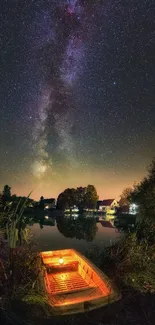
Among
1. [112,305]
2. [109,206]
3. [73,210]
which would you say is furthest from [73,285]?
[109,206]

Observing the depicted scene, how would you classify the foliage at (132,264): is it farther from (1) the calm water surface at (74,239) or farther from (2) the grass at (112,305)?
(1) the calm water surface at (74,239)

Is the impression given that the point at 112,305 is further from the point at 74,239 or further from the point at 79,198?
the point at 79,198

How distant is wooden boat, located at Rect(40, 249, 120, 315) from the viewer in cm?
800

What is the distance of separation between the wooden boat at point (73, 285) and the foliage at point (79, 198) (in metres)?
87.9

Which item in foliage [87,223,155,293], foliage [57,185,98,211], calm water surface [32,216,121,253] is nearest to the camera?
foliage [87,223,155,293]

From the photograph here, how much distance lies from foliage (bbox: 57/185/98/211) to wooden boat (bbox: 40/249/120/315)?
87871 millimetres

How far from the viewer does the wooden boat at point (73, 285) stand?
800 cm

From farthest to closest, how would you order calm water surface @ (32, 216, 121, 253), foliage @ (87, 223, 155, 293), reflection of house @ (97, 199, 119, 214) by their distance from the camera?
reflection of house @ (97, 199, 119, 214) < calm water surface @ (32, 216, 121, 253) < foliage @ (87, 223, 155, 293)

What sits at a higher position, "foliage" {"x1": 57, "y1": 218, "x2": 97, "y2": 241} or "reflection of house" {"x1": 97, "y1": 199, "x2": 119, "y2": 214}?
"reflection of house" {"x1": 97, "y1": 199, "x2": 119, "y2": 214}

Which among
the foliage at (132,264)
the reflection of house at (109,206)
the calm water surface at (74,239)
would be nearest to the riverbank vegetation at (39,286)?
the foliage at (132,264)

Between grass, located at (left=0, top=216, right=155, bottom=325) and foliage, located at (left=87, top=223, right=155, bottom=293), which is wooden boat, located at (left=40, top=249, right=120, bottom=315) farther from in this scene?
foliage, located at (left=87, top=223, right=155, bottom=293)

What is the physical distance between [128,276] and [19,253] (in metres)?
4.59

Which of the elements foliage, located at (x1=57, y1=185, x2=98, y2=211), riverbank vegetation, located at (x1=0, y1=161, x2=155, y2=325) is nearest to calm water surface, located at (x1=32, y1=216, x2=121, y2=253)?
riverbank vegetation, located at (x1=0, y1=161, x2=155, y2=325)

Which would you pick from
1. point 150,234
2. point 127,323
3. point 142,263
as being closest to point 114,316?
point 127,323
